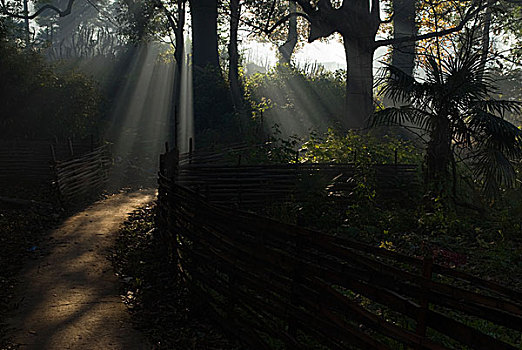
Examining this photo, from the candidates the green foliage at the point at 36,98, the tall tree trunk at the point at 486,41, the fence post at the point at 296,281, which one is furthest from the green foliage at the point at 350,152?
the green foliage at the point at 36,98

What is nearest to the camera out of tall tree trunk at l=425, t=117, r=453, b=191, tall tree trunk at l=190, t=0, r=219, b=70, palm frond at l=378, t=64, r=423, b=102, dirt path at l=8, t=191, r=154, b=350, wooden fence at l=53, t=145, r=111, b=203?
dirt path at l=8, t=191, r=154, b=350

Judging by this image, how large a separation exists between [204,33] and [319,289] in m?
23.2

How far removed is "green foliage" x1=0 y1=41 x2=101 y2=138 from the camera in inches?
680

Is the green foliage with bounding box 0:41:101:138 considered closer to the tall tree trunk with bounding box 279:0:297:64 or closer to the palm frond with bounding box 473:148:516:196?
the palm frond with bounding box 473:148:516:196

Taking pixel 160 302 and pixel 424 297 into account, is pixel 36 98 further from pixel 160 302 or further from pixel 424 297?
pixel 424 297

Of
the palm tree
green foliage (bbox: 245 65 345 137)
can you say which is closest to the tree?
green foliage (bbox: 245 65 345 137)

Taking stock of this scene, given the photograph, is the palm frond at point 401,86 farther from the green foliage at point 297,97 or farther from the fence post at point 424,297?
the green foliage at point 297,97

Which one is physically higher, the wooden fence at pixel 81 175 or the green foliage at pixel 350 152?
the green foliage at pixel 350 152

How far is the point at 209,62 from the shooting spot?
1013 inches

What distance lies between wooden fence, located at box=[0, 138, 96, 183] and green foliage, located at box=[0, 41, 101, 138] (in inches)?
82.9

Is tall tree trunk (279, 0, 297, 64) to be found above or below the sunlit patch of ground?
above

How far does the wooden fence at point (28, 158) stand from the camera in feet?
51.5

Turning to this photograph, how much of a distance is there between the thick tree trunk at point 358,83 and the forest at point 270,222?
0.06 m

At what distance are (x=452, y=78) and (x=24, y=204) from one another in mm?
10040
